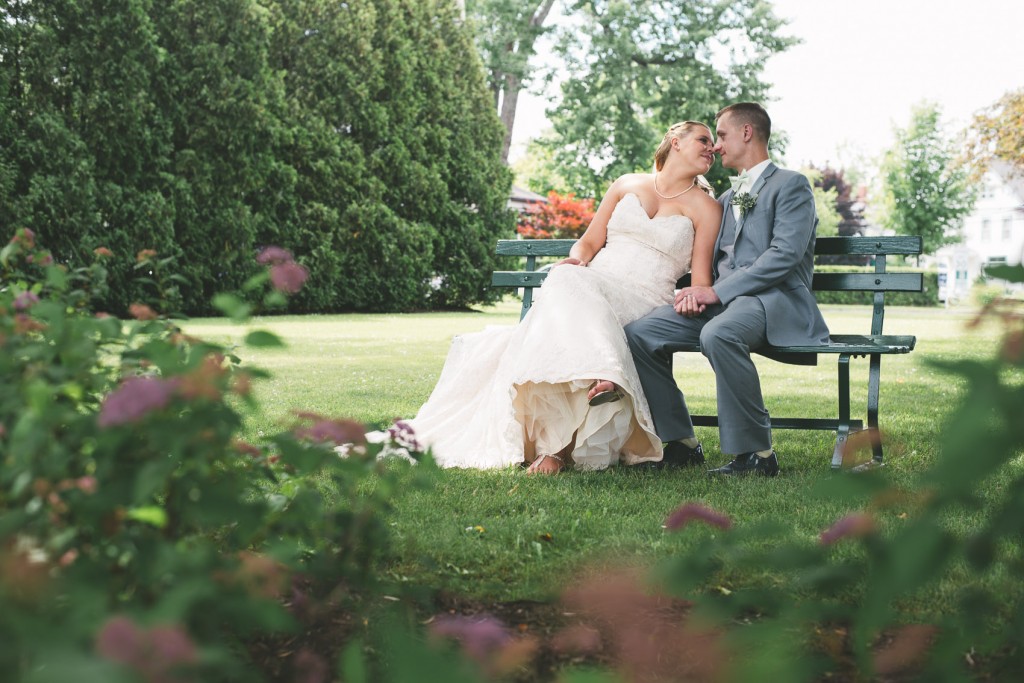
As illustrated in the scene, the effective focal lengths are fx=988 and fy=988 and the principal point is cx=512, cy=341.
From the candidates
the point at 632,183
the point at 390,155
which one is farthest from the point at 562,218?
the point at 632,183

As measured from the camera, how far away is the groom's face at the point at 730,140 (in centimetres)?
499

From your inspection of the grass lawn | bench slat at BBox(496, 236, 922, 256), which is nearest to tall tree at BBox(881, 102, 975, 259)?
the grass lawn

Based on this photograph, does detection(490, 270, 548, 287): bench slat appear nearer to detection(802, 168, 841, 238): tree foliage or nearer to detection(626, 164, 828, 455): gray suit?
detection(626, 164, 828, 455): gray suit

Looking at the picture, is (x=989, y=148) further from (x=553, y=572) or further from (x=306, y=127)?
(x=553, y=572)

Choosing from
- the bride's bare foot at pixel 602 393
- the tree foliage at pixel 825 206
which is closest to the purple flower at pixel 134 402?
the bride's bare foot at pixel 602 393

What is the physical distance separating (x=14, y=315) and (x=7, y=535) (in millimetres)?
989

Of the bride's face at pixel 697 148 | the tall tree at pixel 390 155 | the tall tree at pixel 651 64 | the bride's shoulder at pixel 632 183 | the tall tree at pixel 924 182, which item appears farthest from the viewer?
the tall tree at pixel 924 182

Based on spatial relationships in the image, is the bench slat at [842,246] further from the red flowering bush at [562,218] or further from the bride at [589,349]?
the red flowering bush at [562,218]

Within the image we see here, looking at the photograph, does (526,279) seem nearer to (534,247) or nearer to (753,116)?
(534,247)

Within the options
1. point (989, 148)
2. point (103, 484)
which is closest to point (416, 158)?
point (989, 148)

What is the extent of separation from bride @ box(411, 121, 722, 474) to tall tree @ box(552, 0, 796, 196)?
2336cm

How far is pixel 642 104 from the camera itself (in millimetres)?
29156

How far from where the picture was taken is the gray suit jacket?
4648 millimetres

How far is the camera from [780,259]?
4652 mm
